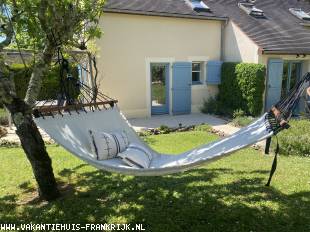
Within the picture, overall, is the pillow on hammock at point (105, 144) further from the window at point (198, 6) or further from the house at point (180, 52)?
the window at point (198, 6)

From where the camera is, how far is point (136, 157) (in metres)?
4.09

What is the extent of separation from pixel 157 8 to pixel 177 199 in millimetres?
8242

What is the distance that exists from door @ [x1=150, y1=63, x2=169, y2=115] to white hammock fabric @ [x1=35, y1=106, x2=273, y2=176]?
6431 mm

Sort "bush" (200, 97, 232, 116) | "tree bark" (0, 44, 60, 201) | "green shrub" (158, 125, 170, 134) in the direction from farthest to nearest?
"bush" (200, 97, 232, 116)
"green shrub" (158, 125, 170, 134)
"tree bark" (0, 44, 60, 201)

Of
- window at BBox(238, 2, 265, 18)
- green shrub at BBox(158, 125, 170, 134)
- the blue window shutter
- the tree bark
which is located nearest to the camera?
the tree bark

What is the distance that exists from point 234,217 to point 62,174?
2.81m

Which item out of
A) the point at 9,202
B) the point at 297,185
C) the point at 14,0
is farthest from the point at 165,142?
the point at 14,0

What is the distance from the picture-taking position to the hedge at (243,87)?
10.5 metres

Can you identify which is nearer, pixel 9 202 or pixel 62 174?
pixel 9 202

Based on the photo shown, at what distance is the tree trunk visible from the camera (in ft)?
12.3

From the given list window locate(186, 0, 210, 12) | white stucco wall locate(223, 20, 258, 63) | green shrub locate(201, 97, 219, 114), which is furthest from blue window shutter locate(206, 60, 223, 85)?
window locate(186, 0, 210, 12)

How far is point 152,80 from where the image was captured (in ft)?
36.7

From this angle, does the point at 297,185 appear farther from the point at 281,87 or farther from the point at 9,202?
the point at 281,87

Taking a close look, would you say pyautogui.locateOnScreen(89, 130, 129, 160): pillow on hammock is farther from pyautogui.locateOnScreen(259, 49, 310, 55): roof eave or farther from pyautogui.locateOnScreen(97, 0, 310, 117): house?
pyautogui.locateOnScreen(259, 49, 310, 55): roof eave
